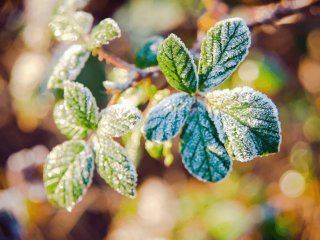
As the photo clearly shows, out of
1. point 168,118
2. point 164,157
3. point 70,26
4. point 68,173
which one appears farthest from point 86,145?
point 164,157

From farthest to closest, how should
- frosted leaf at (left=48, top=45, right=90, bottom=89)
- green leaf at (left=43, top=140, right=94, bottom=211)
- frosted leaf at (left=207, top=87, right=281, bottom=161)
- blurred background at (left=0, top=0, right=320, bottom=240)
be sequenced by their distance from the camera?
blurred background at (left=0, top=0, right=320, bottom=240), frosted leaf at (left=48, top=45, right=90, bottom=89), green leaf at (left=43, top=140, right=94, bottom=211), frosted leaf at (left=207, top=87, right=281, bottom=161)

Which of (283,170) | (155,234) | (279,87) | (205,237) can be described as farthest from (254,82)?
(155,234)

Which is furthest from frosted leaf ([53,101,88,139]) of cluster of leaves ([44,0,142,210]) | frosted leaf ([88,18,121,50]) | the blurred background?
the blurred background

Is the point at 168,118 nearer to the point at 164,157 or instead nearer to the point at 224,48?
the point at 224,48

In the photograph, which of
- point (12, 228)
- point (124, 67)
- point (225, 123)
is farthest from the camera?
point (12, 228)

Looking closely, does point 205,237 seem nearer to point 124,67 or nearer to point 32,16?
point 124,67

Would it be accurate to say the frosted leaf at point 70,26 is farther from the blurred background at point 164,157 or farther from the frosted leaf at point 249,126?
the blurred background at point 164,157

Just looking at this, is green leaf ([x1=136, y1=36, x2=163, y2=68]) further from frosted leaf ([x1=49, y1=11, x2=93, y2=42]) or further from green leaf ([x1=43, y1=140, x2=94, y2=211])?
green leaf ([x1=43, y1=140, x2=94, y2=211])
